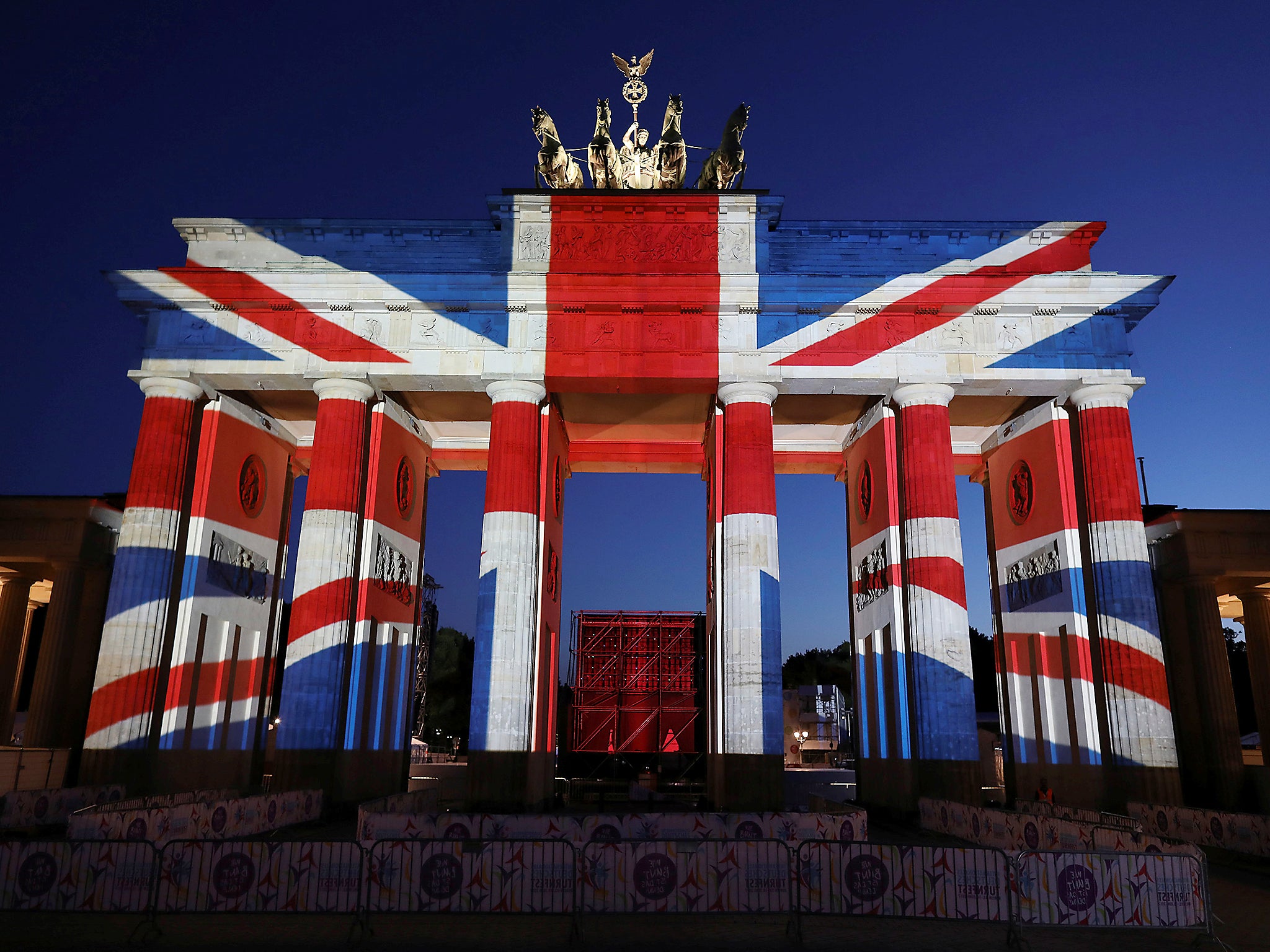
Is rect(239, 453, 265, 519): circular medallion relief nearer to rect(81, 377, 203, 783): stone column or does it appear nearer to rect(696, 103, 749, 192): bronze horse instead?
rect(81, 377, 203, 783): stone column

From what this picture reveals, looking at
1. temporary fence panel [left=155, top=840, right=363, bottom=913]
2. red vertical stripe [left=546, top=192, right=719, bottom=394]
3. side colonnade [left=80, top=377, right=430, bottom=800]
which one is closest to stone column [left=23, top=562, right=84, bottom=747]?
side colonnade [left=80, top=377, right=430, bottom=800]

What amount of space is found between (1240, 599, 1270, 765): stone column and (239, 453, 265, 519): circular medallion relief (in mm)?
31845

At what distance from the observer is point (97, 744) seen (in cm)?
1997

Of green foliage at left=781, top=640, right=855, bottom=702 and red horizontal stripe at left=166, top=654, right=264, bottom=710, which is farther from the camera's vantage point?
green foliage at left=781, top=640, right=855, bottom=702

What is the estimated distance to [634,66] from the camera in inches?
1008

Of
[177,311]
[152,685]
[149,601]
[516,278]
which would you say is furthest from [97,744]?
[516,278]

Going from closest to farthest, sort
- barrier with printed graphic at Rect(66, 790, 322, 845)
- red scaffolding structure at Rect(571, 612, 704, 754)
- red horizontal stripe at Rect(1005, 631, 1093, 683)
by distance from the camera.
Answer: barrier with printed graphic at Rect(66, 790, 322, 845)
red horizontal stripe at Rect(1005, 631, 1093, 683)
red scaffolding structure at Rect(571, 612, 704, 754)

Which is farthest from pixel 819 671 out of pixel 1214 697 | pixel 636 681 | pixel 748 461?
pixel 748 461

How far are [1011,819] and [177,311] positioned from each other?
21.9m

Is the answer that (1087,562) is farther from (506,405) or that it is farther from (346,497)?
(346,497)

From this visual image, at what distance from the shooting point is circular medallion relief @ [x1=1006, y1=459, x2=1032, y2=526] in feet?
81.2

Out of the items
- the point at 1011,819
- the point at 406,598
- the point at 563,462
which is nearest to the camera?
the point at 1011,819

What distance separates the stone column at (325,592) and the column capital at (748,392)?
9.16 m

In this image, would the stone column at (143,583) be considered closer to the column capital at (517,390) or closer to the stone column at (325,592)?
the stone column at (325,592)
